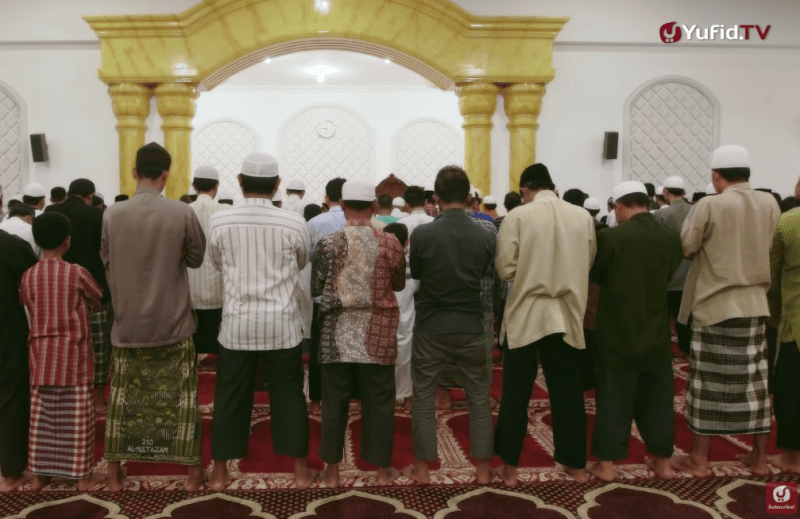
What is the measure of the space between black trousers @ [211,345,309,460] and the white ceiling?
7830 millimetres

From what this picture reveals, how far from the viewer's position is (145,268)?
2.64m

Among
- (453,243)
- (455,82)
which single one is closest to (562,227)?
(453,243)

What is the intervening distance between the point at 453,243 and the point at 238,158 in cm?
994

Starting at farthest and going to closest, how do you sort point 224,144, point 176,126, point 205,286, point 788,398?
point 224,144 → point 176,126 → point 205,286 → point 788,398

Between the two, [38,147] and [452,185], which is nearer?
[452,185]

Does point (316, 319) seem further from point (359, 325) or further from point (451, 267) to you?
point (451, 267)

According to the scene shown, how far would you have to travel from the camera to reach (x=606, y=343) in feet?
9.21

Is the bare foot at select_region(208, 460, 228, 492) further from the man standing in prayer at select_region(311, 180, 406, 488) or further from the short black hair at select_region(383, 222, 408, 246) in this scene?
the short black hair at select_region(383, 222, 408, 246)

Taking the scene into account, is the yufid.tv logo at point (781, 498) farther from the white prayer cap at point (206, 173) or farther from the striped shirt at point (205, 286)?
the white prayer cap at point (206, 173)

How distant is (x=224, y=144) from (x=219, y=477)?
33.0 ft

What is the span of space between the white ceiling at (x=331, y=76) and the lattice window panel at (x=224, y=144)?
2.81 feet

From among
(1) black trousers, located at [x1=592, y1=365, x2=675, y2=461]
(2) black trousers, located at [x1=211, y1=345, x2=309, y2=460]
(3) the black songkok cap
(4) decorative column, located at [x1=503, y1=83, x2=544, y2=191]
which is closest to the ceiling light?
(4) decorative column, located at [x1=503, y1=83, x2=544, y2=191]

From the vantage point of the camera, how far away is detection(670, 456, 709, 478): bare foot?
2.91m

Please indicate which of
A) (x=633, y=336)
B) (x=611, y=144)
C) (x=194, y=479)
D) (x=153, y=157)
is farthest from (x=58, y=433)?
(x=611, y=144)
